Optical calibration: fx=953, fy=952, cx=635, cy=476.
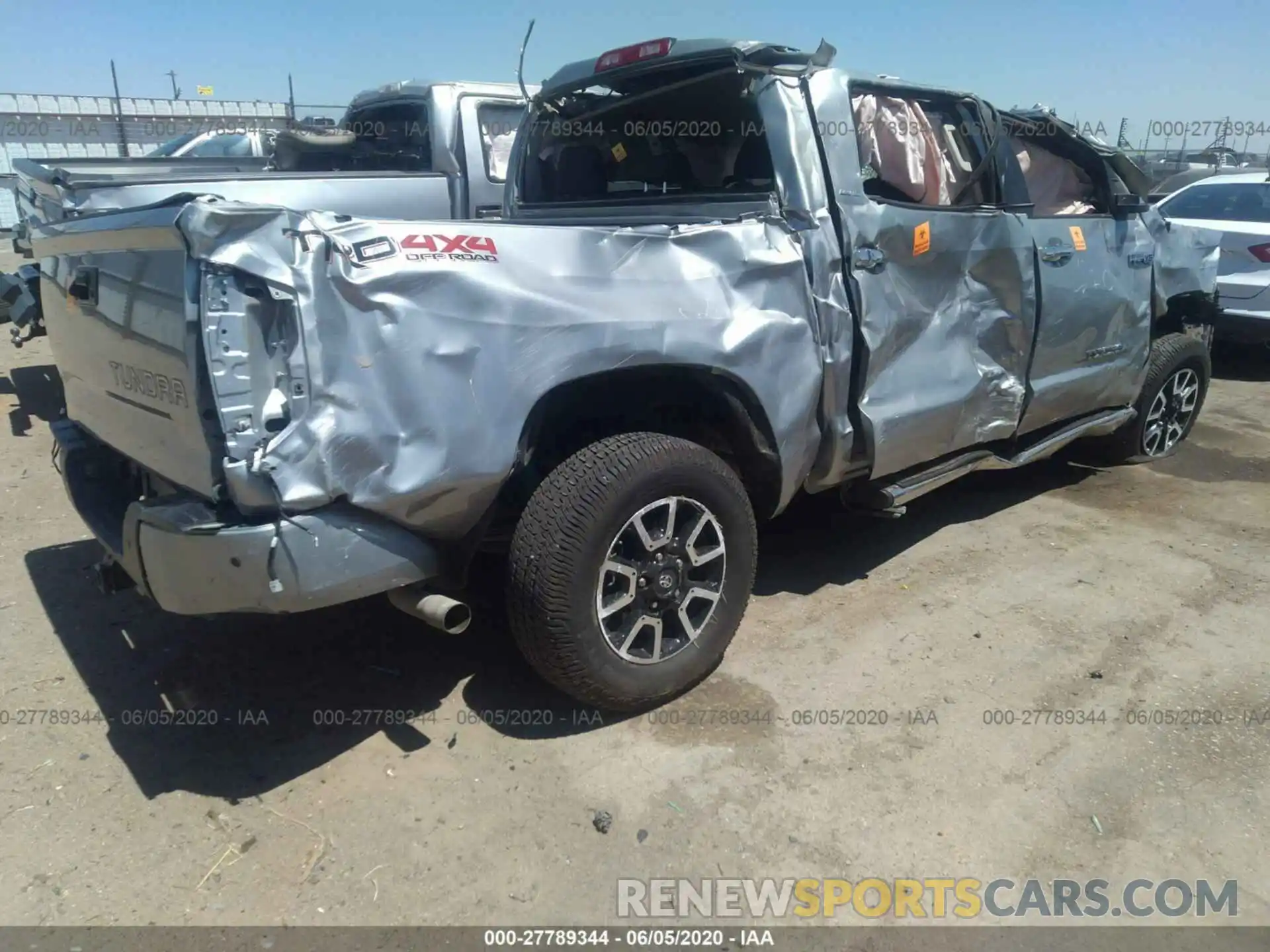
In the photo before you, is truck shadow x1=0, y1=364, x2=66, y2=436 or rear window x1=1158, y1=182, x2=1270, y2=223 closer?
truck shadow x1=0, y1=364, x2=66, y2=436

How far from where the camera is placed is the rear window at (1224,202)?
29.1 feet

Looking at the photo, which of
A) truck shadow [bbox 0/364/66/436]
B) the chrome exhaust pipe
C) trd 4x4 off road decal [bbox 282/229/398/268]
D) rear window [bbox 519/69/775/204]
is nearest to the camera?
trd 4x4 off road decal [bbox 282/229/398/268]

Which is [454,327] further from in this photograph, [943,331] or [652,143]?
[943,331]

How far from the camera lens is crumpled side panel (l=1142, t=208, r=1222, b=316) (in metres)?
5.10

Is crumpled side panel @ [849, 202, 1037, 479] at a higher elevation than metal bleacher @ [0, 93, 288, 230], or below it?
below

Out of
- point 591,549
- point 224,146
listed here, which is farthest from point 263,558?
point 224,146

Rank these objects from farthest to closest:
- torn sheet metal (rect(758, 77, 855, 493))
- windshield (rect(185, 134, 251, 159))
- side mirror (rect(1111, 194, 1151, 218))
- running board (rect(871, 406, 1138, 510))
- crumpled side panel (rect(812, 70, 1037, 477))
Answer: windshield (rect(185, 134, 251, 159)) → side mirror (rect(1111, 194, 1151, 218)) → running board (rect(871, 406, 1138, 510)) → crumpled side panel (rect(812, 70, 1037, 477)) → torn sheet metal (rect(758, 77, 855, 493))

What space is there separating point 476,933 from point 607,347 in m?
1.60

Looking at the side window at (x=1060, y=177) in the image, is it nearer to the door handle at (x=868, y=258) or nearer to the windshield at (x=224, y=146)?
the door handle at (x=868, y=258)

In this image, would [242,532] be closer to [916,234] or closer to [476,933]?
[476,933]

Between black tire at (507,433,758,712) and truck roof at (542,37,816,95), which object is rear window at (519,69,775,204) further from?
black tire at (507,433,758,712)

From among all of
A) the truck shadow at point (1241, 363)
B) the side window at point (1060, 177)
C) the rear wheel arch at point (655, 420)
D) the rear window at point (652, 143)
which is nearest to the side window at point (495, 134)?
the rear window at point (652, 143)

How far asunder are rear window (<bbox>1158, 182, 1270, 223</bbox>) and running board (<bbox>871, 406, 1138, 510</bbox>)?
4695 mm

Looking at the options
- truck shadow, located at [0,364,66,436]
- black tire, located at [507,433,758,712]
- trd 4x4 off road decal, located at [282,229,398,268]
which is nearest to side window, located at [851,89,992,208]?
black tire, located at [507,433,758,712]
